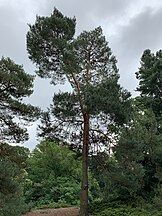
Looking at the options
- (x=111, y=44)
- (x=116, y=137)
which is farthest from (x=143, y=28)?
(x=116, y=137)

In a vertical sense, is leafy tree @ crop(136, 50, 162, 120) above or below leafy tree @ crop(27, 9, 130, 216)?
above

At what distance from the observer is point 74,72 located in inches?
589

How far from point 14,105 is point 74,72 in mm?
3573

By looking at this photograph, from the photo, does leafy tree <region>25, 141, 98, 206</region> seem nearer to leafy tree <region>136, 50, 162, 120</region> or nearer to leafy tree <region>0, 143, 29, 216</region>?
leafy tree <region>136, 50, 162, 120</region>

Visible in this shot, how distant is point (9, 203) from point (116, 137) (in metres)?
5.80

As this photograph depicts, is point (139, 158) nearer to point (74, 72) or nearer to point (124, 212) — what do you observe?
point (124, 212)

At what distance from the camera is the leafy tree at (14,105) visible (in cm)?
1200

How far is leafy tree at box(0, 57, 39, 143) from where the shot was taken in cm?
1200

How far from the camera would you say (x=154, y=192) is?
15609mm

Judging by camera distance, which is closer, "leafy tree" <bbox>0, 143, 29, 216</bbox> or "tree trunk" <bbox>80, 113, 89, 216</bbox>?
"leafy tree" <bbox>0, 143, 29, 216</bbox>

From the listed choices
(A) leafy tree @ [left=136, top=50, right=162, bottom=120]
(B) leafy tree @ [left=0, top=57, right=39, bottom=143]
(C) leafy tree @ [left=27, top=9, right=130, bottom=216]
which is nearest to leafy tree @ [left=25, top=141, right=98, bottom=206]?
(C) leafy tree @ [left=27, top=9, right=130, bottom=216]

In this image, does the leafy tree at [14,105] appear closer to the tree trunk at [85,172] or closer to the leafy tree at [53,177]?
the tree trunk at [85,172]

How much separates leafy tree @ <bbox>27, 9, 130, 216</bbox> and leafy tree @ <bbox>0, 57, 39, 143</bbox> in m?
2.11

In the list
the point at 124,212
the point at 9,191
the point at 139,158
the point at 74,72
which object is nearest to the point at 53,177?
the point at 139,158
